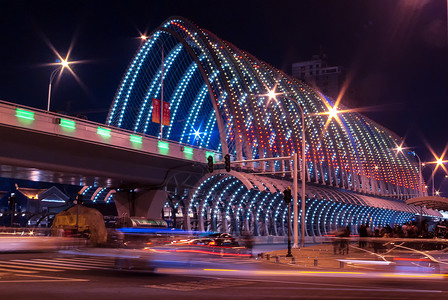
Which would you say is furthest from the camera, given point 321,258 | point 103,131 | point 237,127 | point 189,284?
point 237,127

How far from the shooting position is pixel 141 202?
193ft

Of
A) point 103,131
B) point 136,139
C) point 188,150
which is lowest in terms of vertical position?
point 188,150

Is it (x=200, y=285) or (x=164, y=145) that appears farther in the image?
(x=164, y=145)

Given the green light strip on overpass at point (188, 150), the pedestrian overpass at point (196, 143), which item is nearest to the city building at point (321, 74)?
the pedestrian overpass at point (196, 143)

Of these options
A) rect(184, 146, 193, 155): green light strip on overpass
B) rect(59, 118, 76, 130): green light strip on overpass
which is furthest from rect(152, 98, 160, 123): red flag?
rect(59, 118, 76, 130): green light strip on overpass

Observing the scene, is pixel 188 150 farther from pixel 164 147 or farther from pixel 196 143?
pixel 196 143

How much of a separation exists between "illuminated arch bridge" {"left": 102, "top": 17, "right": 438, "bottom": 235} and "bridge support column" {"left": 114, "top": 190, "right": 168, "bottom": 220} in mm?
3248

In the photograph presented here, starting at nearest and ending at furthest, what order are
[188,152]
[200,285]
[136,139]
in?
1. [200,285]
2. [136,139]
3. [188,152]

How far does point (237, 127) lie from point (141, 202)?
13.3 meters

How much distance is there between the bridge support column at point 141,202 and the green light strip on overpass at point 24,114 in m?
21.2

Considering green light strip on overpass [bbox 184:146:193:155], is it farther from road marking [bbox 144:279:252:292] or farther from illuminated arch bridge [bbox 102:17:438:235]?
road marking [bbox 144:279:252:292]

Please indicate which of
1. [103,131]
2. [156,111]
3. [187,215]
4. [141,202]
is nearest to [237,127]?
[156,111]

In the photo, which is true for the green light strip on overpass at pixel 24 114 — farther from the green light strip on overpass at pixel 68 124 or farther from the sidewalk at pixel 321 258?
the sidewalk at pixel 321 258

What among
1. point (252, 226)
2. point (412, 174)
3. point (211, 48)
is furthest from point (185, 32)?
point (412, 174)
